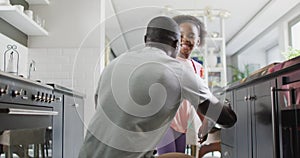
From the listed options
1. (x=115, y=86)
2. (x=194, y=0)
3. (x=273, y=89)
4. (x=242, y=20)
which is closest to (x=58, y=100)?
(x=115, y=86)

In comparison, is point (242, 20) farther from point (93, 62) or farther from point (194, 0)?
point (93, 62)

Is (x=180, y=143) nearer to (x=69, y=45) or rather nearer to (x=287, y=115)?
(x=287, y=115)

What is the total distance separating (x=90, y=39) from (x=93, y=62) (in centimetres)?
25

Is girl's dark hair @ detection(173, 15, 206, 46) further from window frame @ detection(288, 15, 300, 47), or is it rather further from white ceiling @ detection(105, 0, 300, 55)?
window frame @ detection(288, 15, 300, 47)

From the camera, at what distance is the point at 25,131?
1.82 m

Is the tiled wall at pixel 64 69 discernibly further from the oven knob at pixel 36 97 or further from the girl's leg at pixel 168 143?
the girl's leg at pixel 168 143

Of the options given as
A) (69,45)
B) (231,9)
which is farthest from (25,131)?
(231,9)

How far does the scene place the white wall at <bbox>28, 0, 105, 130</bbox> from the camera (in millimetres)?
3809

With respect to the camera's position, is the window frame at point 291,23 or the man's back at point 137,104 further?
the window frame at point 291,23

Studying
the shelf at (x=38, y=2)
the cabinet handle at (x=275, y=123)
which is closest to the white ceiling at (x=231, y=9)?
the shelf at (x=38, y=2)

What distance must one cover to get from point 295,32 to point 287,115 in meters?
4.22

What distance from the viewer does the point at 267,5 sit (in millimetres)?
4969

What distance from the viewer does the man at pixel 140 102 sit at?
1.14m

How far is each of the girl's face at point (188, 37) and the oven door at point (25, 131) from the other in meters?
0.95
